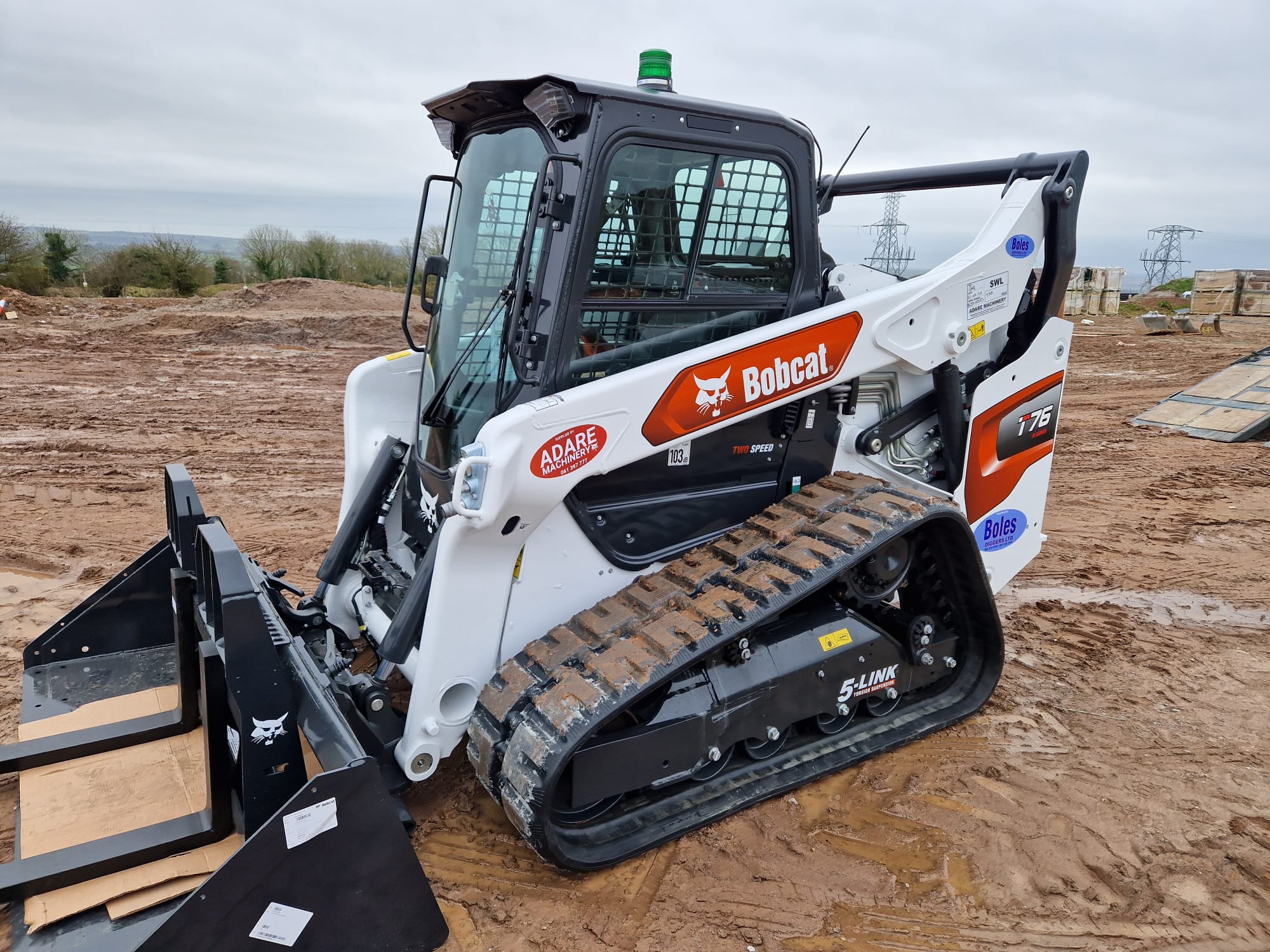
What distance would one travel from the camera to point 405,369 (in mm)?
4262

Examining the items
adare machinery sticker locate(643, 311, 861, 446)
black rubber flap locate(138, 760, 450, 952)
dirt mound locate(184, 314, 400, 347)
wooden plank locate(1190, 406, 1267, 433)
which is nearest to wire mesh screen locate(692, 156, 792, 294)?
adare machinery sticker locate(643, 311, 861, 446)

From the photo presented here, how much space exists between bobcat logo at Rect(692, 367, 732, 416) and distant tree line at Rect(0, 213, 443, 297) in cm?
2424

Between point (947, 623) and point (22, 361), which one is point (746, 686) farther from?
point (22, 361)

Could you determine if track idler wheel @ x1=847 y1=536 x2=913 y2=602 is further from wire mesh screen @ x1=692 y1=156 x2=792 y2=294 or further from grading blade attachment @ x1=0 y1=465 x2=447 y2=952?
grading blade attachment @ x1=0 y1=465 x2=447 y2=952

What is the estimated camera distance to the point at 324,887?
2.44m

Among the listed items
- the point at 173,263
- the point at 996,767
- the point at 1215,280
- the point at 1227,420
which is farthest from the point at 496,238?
the point at 173,263

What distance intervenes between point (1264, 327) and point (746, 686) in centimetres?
2043

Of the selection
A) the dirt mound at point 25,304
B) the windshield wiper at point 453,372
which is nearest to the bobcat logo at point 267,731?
the windshield wiper at point 453,372

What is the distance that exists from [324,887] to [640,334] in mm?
2005

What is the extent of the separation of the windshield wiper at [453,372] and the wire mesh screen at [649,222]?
14.7 inches

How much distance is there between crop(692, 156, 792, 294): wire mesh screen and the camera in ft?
10.6

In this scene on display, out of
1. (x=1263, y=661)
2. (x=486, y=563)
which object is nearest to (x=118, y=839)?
(x=486, y=563)

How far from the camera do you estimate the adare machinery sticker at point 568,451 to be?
9.40ft

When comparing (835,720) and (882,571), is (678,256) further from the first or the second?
(835,720)
